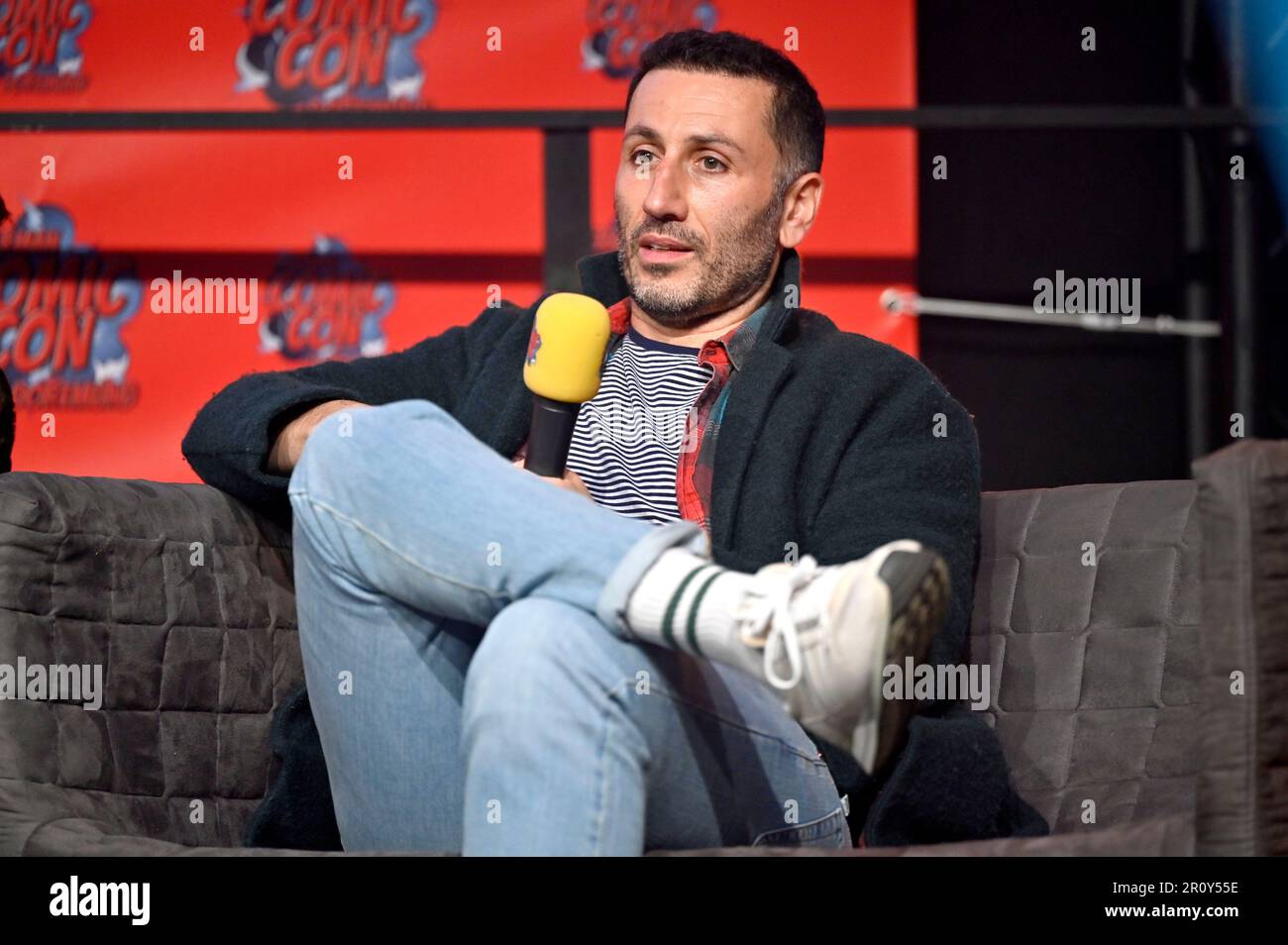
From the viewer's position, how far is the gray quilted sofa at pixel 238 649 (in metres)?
1.41

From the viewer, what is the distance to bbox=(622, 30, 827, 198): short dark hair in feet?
6.18

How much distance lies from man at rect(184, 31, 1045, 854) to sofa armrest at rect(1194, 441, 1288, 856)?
260 mm

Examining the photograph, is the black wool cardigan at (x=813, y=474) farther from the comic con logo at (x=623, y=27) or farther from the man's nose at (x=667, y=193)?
the comic con logo at (x=623, y=27)

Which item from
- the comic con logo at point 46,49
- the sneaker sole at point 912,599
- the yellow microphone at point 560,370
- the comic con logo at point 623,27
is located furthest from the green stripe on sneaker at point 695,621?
the comic con logo at point 46,49

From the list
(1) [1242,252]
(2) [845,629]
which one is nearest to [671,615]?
(2) [845,629]

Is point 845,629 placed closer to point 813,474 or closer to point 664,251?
point 813,474

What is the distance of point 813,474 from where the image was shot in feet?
5.35

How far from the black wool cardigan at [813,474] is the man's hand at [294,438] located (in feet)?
0.04

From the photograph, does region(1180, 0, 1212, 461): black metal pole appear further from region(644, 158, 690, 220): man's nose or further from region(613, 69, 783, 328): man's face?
region(644, 158, 690, 220): man's nose

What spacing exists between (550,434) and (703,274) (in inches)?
21.0

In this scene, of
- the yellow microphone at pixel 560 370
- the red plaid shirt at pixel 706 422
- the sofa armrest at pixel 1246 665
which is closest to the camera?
the sofa armrest at pixel 1246 665

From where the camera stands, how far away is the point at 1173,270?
10.4 ft

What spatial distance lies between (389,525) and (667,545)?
24 cm

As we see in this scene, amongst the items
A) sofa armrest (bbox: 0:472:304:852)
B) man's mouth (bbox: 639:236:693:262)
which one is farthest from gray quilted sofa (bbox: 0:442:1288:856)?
man's mouth (bbox: 639:236:693:262)
